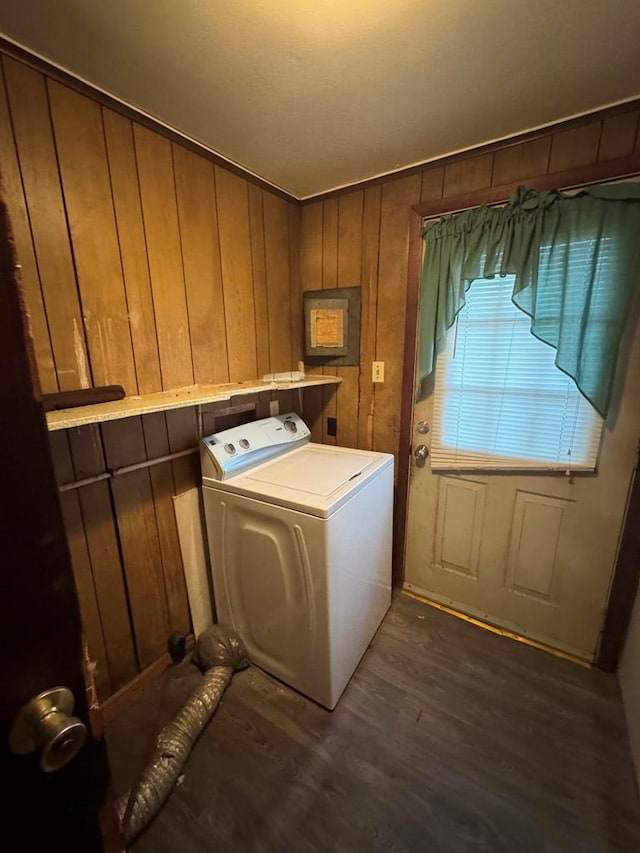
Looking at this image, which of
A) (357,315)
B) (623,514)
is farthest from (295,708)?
(357,315)

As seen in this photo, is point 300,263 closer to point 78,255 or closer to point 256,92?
point 256,92

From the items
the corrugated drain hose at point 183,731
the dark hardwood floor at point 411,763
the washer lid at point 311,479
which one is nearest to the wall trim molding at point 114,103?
the washer lid at point 311,479

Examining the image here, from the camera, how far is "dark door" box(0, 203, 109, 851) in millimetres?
360

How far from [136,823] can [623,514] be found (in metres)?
2.09

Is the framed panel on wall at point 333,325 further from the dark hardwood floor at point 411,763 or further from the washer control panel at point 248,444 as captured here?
the dark hardwood floor at point 411,763

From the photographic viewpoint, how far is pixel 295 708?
1.49 meters

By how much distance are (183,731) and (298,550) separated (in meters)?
0.80

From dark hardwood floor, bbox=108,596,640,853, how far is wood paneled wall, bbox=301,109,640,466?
3.90ft

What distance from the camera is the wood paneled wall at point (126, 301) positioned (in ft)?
3.59

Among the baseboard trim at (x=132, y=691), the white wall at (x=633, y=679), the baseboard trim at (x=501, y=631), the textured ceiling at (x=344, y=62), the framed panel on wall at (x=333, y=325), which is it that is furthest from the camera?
the framed panel on wall at (x=333, y=325)

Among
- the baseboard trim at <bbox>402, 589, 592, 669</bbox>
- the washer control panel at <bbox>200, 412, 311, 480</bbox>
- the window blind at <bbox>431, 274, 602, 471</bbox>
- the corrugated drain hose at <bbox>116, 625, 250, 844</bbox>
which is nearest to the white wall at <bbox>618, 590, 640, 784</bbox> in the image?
the baseboard trim at <bbox>402, 589, 592, 669</bbox>

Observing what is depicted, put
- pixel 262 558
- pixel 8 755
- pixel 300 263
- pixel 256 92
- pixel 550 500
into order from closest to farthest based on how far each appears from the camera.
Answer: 1. pixel 8 755
2. pixel 256 92
3. pixel 262 558
4. pixel 550 500
5. pixel 300 263

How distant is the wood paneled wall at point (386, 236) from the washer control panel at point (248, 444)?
0.32 m

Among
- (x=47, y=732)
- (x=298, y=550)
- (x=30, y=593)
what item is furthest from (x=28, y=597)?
(x=298, y=550)
